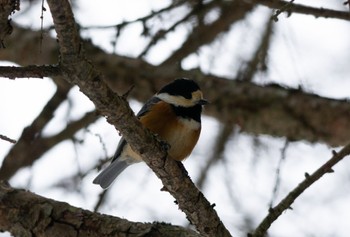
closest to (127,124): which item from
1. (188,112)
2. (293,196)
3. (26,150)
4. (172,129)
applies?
(293,196)

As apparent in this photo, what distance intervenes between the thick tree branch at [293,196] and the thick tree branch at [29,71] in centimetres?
102

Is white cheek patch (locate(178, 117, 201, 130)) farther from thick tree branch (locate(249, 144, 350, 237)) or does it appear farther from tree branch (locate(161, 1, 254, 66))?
tree branch (locate(161, 1, 254, 66))

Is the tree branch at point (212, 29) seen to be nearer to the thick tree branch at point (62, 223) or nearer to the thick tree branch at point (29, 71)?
the thick tree branch at point (62, 223)

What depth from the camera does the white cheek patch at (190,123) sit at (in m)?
3.44

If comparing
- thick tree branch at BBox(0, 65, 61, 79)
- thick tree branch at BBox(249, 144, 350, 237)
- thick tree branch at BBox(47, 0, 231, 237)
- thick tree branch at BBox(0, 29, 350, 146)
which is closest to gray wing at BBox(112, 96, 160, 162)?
thick tree branch at BBox(0, 29, 350, 146)

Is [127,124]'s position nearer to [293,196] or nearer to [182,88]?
[293,196]

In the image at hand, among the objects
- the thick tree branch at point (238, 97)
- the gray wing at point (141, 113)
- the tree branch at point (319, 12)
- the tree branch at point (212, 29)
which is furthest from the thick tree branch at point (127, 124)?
the tree branch at point (212, 29)

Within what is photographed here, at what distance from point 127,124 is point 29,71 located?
0.39 meters

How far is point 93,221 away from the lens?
8.70ft

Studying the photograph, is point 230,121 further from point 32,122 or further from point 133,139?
point 133,139

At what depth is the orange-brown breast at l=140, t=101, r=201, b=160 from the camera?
3393mm

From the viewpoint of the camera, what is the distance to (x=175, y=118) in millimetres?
3438

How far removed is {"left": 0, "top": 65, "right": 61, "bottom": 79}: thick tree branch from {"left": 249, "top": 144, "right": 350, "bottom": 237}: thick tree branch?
40.2 inches

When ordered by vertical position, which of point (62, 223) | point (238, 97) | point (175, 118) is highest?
point (238, 97)
